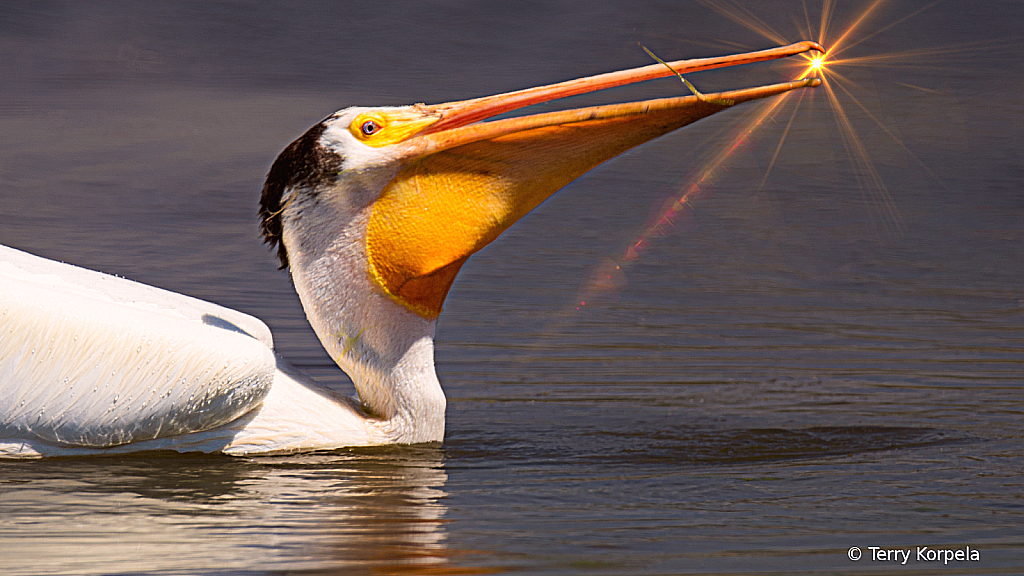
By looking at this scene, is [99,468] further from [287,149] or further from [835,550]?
[835,550]

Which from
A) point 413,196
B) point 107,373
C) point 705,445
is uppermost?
point 413,196

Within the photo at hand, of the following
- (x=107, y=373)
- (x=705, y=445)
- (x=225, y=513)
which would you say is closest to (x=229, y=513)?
(x=225, y=513)

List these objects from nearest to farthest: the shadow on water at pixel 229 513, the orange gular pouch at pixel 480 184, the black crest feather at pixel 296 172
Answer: the shadow on water at pixel 229 513, the orange gular pouch at pixel 480 184, the black crest feather at pixel 296 172

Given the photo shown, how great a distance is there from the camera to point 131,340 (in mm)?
4414

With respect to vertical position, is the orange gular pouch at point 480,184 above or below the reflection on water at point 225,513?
above

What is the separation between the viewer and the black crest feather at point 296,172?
4.62 m

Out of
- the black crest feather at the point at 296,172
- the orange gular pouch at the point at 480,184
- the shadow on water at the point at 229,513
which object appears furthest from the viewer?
the black crest feather at the point at 296,172

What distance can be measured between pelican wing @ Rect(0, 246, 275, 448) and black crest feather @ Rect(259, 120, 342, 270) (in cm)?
52

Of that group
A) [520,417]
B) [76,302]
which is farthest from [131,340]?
[520,417]

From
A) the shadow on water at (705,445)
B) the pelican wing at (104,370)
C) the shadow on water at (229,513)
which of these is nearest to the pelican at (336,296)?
the pelican wing at (104,370)

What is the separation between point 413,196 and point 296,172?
0.42m

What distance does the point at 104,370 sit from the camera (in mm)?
4410

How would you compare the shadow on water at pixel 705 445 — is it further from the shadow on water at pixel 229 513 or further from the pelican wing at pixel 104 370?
the pelican wing at pixel 104 370

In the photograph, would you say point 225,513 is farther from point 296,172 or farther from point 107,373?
point 296,172
